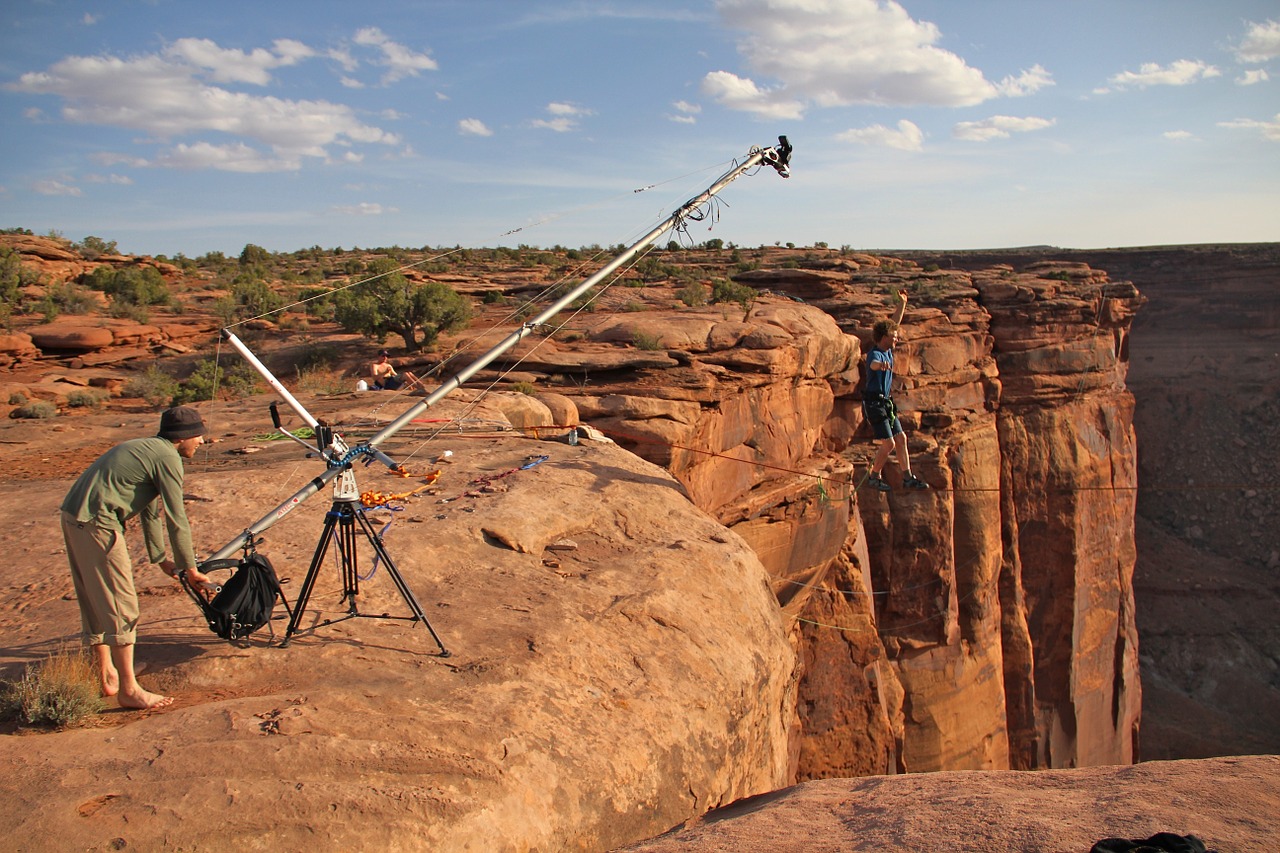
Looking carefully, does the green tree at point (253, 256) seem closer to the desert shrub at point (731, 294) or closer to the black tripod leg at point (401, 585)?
the desert shrub at point (731, 294)

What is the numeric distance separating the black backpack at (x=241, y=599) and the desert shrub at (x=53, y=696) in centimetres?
65

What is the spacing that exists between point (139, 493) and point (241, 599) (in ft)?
2.70

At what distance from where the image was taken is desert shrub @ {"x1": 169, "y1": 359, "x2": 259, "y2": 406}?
1441 centimetres

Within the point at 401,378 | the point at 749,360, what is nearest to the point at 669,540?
the point at 749,360

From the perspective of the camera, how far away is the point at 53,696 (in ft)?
14.0

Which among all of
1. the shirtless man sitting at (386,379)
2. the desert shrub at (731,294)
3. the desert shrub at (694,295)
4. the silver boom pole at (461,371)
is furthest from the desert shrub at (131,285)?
the silver boom pole at (461,371)

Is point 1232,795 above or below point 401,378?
below

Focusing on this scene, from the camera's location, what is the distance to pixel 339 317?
56.3 feet

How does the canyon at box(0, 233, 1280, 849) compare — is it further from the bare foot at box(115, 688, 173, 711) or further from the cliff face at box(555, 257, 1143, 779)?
the bare foot at box(115, 688, 173, 711)

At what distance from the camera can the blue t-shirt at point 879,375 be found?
10.7 m

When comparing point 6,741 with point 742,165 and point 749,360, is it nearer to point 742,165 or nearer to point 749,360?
point 742,165

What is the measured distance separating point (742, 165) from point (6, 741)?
29.9 feet

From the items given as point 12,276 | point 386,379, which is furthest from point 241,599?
point 12,276

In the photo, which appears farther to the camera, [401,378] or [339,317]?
[339,317]
